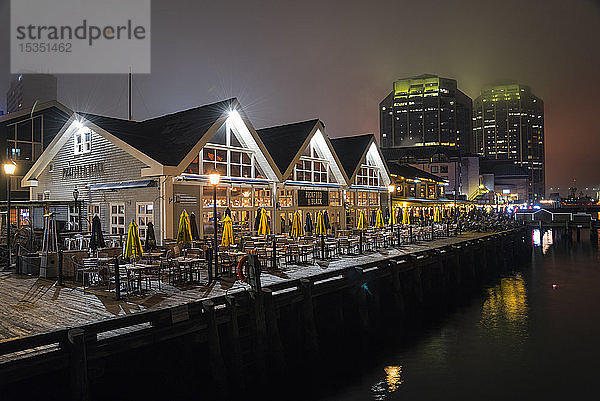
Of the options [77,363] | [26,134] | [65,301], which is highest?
[26,134]

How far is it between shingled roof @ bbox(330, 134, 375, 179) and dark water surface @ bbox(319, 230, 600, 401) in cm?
1437

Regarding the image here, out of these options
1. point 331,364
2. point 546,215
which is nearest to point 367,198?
point 331,364

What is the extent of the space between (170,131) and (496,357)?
19395 mm

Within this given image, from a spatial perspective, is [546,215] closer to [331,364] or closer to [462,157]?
[462,157]

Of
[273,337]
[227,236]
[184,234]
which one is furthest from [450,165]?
[273,337]

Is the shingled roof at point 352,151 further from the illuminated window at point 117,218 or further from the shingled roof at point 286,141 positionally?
Result: the illuminated window at point 117,218

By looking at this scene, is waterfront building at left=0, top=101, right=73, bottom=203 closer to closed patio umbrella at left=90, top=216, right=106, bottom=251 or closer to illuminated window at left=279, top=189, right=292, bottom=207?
illuminated window at left=279, top=189, right=292, bottom=207

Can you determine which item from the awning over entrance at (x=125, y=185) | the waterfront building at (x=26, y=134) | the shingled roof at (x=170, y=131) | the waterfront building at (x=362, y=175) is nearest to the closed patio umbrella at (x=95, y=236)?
the shingled roof at (x=170, y=131)

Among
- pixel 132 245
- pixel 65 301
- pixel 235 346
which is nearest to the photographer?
pixel 235 346

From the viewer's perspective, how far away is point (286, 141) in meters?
30.6

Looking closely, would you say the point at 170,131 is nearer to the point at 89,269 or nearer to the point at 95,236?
the point at 95,236

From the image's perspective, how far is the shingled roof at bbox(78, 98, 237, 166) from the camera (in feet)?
Result: 70.7

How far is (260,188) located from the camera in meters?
26.8

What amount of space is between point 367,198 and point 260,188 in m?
13.0
